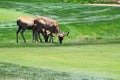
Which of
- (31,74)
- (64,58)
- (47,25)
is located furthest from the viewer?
(47,25)

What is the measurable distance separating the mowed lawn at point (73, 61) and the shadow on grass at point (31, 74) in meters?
0.42

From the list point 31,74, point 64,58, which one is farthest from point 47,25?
point 31,74

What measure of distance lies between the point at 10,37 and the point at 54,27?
97.2 inches

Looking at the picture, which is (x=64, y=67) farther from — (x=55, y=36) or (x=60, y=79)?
(x=55, y=36)

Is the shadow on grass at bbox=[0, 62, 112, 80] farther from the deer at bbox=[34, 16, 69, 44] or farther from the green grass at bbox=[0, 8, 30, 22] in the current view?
the green grass at bbox=[0, 8, 30, 22]

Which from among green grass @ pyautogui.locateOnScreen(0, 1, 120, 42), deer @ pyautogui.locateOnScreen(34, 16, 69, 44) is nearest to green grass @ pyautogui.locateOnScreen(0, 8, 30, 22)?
green grass @ pyautogui.locateOnScreen(0, 1, 120, 42)

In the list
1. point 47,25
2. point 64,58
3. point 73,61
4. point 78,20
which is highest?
point 73,61

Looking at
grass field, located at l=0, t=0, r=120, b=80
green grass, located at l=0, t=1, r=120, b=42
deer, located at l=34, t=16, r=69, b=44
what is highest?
grass field, located at l=0, t=0, r=120, b=80

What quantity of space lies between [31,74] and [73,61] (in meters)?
2.68

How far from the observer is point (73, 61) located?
589 inches

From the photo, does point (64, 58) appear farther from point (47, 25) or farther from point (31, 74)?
point (47, 25)

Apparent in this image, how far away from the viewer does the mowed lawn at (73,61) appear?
12988 mm

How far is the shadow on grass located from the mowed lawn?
42 centimetres

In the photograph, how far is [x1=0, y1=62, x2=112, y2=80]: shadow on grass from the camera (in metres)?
11.9
